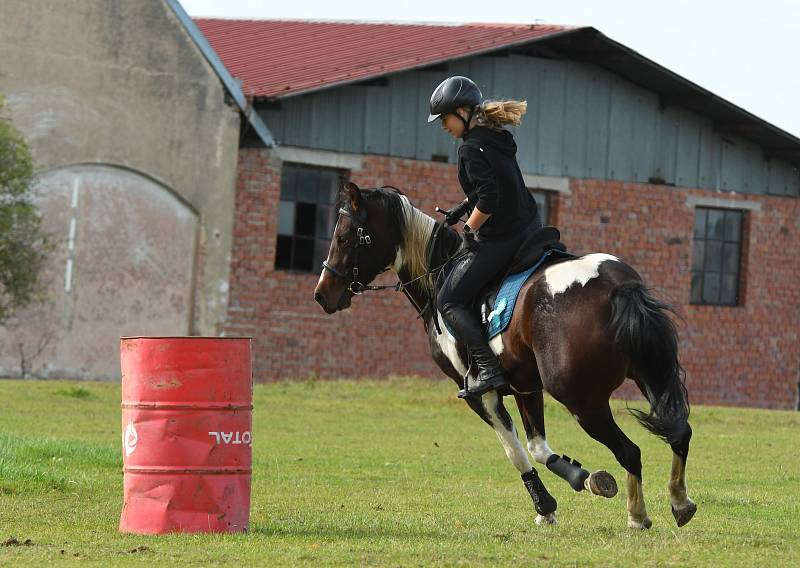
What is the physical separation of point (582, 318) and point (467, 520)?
1.87m

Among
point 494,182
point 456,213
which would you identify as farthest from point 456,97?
point 456,213

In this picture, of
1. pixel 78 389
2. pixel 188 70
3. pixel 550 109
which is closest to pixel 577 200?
pixel 550 109

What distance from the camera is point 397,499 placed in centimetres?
1088

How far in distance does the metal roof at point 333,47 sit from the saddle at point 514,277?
1769cm

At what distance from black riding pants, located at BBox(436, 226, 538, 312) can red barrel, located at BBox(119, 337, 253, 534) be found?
1.37 meters

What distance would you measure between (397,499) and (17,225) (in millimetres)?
14455

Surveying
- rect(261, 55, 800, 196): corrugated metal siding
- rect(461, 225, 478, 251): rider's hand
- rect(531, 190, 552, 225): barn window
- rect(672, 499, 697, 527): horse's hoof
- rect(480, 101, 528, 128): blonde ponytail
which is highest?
rect(261, 55, 800, 196): corrugated metal siding

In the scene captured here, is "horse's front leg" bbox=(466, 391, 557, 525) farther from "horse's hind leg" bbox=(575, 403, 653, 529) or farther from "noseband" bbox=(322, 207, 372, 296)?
"noseband" bbox=(322, 207, 372, 296)

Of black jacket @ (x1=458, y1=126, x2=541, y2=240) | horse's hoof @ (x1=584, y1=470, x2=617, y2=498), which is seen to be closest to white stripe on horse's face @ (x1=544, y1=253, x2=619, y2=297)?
black jacket @ (x1=458, y1=126, x2=541, y2=240)

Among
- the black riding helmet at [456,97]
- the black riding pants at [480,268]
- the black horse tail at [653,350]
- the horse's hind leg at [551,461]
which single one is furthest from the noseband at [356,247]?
the black horse tail at [653,350]

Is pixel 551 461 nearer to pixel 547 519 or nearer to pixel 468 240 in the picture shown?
pixel 547 519

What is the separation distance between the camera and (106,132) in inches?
1019

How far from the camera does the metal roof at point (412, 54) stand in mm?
27469

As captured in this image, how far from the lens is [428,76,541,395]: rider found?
8930mm
